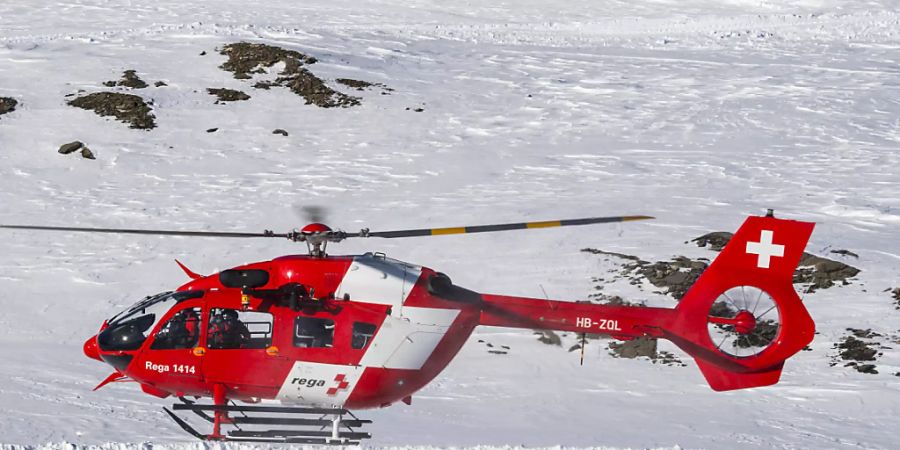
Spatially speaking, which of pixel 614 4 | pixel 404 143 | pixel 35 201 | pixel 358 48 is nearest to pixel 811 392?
pixel 404 143

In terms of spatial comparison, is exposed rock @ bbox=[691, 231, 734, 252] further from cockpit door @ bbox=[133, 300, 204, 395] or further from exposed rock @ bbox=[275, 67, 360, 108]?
exposed rock @ bbox=[275, 67, 360, 108]

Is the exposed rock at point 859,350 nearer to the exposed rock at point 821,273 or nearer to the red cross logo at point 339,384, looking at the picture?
the exposed rock at point 821,273

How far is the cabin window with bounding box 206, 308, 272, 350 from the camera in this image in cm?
1212

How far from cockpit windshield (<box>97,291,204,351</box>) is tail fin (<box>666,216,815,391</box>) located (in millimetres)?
6332

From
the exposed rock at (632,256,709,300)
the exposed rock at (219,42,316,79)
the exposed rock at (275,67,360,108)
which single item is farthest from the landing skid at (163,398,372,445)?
the exposed rock at (219,42,316,79)

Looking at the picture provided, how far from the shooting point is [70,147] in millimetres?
28906

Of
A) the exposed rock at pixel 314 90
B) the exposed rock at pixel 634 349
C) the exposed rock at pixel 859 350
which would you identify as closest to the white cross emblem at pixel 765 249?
the exposed rock at pixel 634 349

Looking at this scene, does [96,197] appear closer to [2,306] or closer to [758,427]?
[2,306]

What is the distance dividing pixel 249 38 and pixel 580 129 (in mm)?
13318

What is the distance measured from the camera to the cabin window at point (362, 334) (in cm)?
1212

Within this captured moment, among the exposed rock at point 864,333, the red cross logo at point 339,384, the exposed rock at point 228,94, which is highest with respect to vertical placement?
the exposed rock at point 228,94

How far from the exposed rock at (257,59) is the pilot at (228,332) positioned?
23.5 metres

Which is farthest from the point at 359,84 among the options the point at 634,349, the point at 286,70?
the point at 634,349

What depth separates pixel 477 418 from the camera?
1554 cm
